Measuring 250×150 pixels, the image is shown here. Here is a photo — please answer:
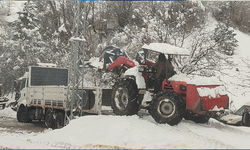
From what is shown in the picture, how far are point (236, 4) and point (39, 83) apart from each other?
89.5 feet

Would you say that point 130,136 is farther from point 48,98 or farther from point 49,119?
point 48,98

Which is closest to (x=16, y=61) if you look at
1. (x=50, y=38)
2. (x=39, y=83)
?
(x=50, y=38)

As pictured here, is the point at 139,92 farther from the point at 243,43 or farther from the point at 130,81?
the point at 243,43

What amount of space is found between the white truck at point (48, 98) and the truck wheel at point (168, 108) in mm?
3147

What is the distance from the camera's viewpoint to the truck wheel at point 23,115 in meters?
17.0

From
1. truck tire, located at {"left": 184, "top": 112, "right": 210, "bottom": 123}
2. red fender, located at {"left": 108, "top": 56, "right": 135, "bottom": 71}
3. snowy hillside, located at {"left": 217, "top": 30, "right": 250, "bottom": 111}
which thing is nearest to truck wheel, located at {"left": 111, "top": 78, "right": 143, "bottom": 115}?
red fender, located at {"left": 108, "top": 56, "right": 135, "bottom": 71}

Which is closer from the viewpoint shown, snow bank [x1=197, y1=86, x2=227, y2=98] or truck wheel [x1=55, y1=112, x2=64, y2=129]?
snow bank [x1=197, y1=86, x2=227, y2=98]

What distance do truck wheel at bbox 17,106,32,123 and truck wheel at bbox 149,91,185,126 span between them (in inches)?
362

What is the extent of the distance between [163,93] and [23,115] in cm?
1019

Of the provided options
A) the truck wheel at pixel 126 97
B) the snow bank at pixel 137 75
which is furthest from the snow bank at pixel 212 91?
the truck wheel at pixel 126 97

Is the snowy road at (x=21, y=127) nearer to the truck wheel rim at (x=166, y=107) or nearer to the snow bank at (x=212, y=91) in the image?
the truck wheel rim at (x=166, y=107)

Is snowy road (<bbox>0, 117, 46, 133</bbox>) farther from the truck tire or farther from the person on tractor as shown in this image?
the truck tire

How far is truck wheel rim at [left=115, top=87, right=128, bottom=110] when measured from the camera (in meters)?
11.2

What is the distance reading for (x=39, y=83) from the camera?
17.1 metres
